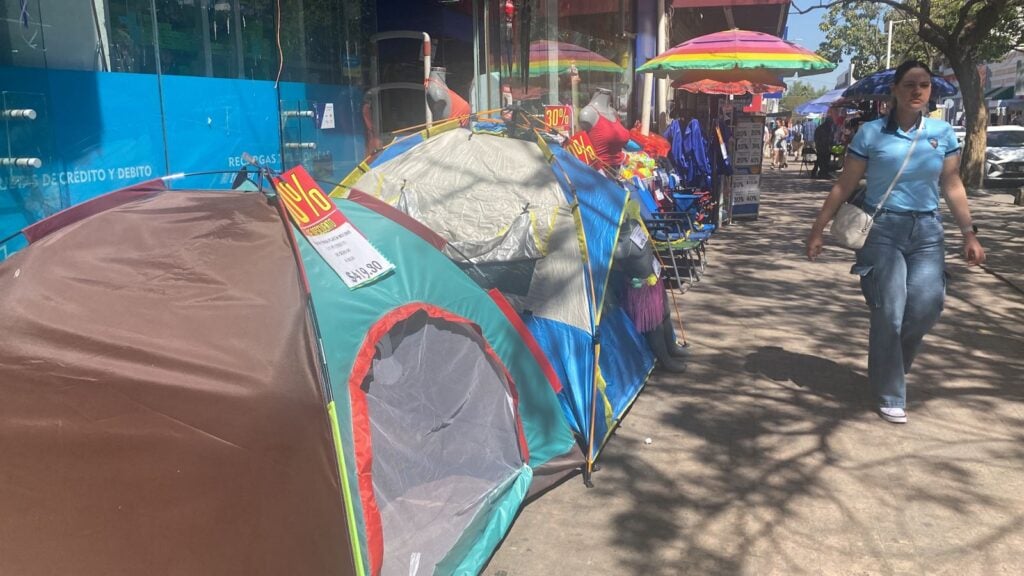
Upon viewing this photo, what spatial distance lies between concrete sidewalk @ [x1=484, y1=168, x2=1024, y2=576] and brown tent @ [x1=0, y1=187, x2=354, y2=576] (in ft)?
3.83

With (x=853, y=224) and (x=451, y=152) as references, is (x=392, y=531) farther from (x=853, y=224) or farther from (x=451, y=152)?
(x=853, y=224)

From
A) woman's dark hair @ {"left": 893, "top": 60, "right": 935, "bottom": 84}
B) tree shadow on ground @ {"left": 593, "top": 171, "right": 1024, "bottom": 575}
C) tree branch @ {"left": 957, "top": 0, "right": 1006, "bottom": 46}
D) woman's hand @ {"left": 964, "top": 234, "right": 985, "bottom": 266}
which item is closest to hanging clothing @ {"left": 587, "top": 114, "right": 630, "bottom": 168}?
tree shadow on ground @ {"left": 593, "top": 171, "right": 1024, "bottom": 575}

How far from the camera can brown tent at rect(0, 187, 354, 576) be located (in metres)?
2.20

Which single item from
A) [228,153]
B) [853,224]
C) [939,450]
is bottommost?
[939,450]

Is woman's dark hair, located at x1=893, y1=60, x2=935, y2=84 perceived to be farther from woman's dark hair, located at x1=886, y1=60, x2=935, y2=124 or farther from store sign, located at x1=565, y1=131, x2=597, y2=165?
store sign, located at x1=565, y1=131, x2=597, y2=165

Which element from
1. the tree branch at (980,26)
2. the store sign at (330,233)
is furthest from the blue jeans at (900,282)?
the tree branch at (980,26)

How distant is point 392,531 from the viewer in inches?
117

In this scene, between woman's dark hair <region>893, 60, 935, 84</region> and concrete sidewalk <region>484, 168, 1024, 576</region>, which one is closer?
concrete sidewalk <region>484, 168, 1024, 576</region>

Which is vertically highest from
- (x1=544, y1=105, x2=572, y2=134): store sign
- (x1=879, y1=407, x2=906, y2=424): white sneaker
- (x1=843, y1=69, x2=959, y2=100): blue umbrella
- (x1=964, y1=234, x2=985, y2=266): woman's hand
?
(x1=843, y1=69, x2=959, y2=100): blue umbrella

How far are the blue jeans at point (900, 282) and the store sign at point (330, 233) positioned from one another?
279 centimetres

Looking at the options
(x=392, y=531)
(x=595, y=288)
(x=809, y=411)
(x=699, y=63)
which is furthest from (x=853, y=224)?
(x=699, y=63)

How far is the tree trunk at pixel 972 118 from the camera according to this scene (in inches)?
601

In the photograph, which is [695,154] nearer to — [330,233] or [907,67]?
[907,67]

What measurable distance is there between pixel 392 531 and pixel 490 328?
3.10ft
